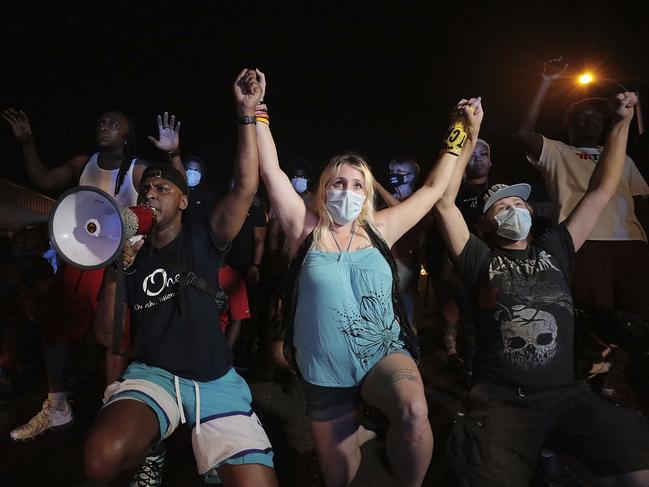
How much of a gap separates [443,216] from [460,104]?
0.85m

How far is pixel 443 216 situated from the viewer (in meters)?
2.60

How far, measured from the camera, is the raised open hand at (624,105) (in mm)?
2785

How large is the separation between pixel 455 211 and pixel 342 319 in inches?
45.9

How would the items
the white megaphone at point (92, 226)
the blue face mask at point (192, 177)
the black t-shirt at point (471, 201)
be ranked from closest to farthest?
the white megaphone at point (92, 226)
the black t-shirt at point (471, 201)
the blue face mask at point (192, 177)

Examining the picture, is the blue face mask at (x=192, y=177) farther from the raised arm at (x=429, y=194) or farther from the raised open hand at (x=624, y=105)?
the raised open hand at (x=624, y=105)

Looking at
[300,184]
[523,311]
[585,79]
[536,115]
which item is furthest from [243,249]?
[585,79]

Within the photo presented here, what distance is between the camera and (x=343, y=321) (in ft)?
6.75

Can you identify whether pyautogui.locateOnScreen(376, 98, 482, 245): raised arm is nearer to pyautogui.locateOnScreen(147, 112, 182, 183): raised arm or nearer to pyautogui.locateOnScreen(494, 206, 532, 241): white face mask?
pyautogui.locateOnScreen(494, 206, 532, 241): white face mask

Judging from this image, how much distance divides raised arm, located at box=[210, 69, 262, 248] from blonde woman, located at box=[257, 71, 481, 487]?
0.37 ft

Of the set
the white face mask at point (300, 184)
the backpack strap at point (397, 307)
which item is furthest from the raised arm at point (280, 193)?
the white face mask at point (300, 184)

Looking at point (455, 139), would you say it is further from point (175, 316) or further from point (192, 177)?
point (192, 177)

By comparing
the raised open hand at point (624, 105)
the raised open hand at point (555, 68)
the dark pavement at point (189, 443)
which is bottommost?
the dark pavement at point (189, 443)

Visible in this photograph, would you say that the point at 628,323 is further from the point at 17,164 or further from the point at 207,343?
the point at 17,164

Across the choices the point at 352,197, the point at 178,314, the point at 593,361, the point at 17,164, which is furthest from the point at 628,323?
the point at 17,164
